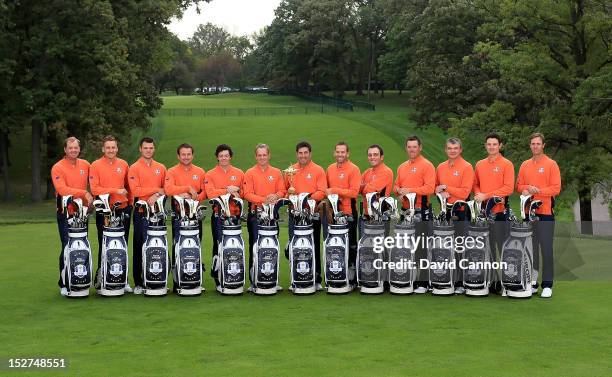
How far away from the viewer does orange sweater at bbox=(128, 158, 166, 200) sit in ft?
33.9

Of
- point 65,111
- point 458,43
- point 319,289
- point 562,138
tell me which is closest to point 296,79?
point 458,43

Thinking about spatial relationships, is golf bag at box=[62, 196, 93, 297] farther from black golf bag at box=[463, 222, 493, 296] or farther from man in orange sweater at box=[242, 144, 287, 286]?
black golf bag at box=[463, 222, 493, 296]

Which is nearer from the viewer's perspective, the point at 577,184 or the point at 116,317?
the point at 116,317

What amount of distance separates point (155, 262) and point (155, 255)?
9 centimetres

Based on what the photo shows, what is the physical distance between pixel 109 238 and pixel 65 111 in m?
23.0

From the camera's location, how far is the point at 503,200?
10.1m

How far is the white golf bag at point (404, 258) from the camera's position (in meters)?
9.99

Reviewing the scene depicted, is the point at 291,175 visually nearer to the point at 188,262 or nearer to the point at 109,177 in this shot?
the point at 188,262

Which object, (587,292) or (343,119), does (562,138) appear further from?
(343,119)

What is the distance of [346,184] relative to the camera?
10.4 m

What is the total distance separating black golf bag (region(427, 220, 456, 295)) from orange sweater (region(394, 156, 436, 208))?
0.38m

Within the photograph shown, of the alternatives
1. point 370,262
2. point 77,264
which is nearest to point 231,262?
point 370,262

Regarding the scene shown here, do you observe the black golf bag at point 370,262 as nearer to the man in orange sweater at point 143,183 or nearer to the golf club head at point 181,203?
the golf club head at point 181,203

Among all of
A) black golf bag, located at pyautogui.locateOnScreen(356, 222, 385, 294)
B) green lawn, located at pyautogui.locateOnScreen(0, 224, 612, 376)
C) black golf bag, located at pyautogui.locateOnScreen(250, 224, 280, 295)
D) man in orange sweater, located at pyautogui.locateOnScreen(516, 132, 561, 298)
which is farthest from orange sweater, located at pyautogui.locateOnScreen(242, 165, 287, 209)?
man in orange sweater, located at pyautogui.locateOnScreen(516, 132, 561, 298)
